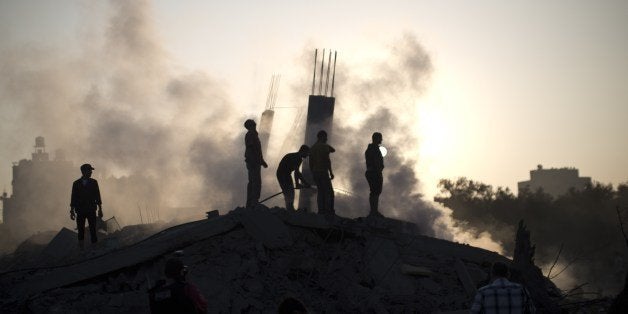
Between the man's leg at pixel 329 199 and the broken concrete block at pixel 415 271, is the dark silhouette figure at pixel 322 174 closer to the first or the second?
the man's leg at pixel 329 199

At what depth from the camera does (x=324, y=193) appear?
1440 centimetres

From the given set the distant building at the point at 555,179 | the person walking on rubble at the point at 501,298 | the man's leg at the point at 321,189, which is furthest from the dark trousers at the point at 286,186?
the distant building at the point at 555,179

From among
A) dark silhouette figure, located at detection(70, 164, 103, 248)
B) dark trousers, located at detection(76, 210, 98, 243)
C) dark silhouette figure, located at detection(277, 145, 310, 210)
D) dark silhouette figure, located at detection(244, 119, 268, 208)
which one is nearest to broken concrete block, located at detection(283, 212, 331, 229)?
dark silhouette figure, located at detection(244, 119, 268, 208)

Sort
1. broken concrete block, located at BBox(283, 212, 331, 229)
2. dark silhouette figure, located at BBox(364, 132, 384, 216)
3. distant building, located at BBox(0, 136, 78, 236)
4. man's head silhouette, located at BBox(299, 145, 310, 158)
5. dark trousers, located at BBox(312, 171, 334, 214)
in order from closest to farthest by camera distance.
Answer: broken concrete block, located at BBox(283, 212, 331, 229) < dark trousers, located at BBox(312, 171, 334, 214) < dark silhouette figure, located at BBox(364, 132, 384, 216) < man's head silhouette, located at BBox(299, 145, 310, 158) < distant building, located at BBox(0, 136, 78, 236)

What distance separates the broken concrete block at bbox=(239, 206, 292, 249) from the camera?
12.5 m

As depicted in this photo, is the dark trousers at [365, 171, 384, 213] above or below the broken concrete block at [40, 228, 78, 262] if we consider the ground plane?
above

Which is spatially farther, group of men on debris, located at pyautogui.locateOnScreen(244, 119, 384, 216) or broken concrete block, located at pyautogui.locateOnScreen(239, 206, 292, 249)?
group of men on debris, located at pyautogui.locateOnScreen(244, 119, 384, 216)

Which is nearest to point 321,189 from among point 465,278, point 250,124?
point 250,124

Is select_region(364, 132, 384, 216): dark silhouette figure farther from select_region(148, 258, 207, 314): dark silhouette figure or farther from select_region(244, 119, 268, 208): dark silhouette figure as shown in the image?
select_region(148, 258, 207, 314): dark silhouette figure

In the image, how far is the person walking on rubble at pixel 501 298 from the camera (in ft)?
22.3

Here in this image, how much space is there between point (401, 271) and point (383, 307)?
3.75 ft

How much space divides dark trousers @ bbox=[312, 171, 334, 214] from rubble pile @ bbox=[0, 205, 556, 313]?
0.75 meters

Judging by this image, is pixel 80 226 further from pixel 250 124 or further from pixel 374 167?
pixel 374 167

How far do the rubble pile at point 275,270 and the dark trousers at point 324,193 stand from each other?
752mm
